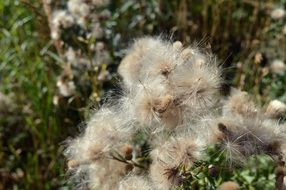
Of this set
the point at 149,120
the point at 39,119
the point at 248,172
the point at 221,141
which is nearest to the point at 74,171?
the point at 149,120

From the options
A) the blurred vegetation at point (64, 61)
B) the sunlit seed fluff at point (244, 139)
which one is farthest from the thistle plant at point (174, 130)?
the blurred vegetation at point (64, 61)

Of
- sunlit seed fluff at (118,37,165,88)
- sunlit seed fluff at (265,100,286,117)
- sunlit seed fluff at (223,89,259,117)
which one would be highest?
sunlit seed fluff at (118,37,165,88)

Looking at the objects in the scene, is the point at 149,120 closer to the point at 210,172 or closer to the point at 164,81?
the point at 164,81

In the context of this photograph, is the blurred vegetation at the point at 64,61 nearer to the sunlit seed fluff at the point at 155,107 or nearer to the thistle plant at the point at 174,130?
the thistle plant at the point at 174,130

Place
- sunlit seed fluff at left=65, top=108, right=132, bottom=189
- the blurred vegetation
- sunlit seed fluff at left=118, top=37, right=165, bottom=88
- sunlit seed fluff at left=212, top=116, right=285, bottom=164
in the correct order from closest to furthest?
sunlit seed fluff at left=212, top=116, right=285, bottom=164 → sunlit seed fluff at left=65, top=108, right=132, bottom=189 → sunlit seed fluff at left=118, top=37, right=165, bottom=88 → the blurred vegetation

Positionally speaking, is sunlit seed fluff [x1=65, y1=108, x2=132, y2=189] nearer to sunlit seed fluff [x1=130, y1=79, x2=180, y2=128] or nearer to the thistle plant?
the thistle plant

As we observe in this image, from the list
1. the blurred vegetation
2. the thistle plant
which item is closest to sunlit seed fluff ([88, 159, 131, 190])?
the thistle plant

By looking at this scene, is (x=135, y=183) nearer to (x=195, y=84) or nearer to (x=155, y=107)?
(x=155, y=107)
